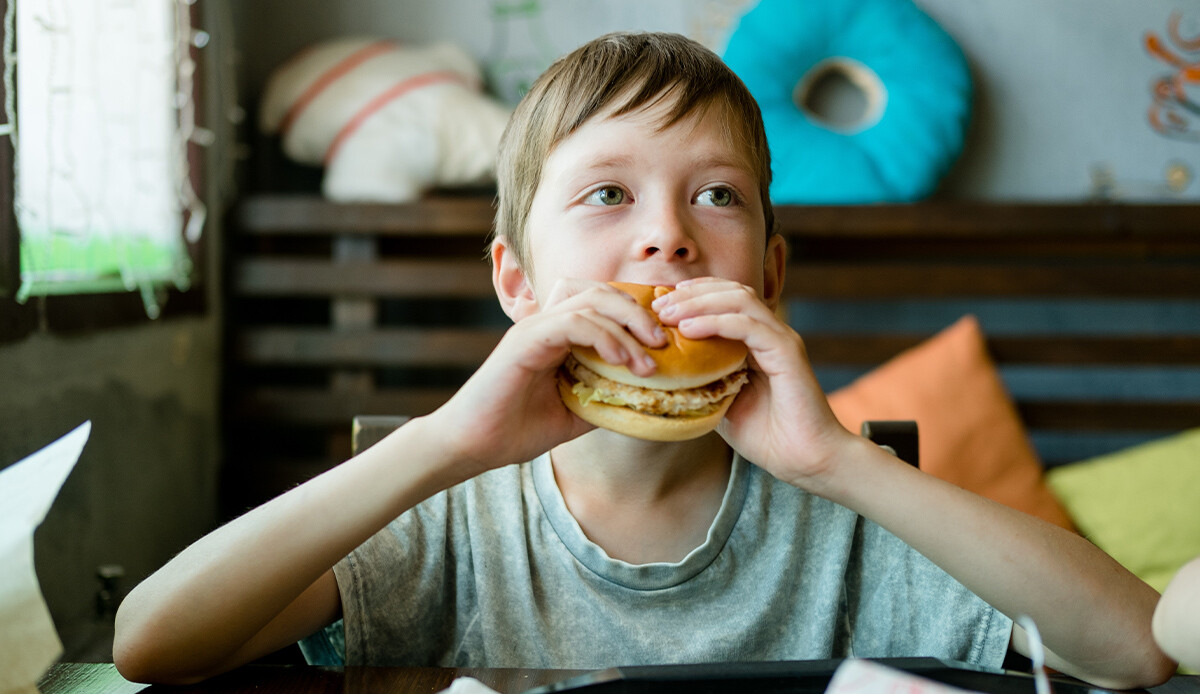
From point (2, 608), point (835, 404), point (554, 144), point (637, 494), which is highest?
point (554, 144)

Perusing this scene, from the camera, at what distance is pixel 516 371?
0.85 meters

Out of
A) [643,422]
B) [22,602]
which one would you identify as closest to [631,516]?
[643,422]

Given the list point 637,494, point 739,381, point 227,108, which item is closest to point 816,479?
point 739,381

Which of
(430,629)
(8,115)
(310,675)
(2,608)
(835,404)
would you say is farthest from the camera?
(835,404)

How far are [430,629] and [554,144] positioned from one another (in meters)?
0.61

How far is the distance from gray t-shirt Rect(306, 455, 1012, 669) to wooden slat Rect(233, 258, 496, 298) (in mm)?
1612

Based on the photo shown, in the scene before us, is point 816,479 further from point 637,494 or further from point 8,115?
point 8,115

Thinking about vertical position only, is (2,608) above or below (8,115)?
below

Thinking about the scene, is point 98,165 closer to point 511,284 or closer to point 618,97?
point 511,284

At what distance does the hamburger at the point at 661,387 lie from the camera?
875 millimetres

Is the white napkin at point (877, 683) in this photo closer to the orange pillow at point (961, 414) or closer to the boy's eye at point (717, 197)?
the boy's eye at point (717, 197)

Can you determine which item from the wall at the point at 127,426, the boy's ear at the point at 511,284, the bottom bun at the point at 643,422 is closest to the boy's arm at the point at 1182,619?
the bottom bun at the point at 643,422

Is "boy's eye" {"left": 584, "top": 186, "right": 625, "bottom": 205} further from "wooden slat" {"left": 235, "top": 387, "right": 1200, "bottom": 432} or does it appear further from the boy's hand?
"wooden slat" {"left": 235, "top": 387, "right": 1200, "bottom": 432}

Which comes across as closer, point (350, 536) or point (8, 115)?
point (350, 536)
